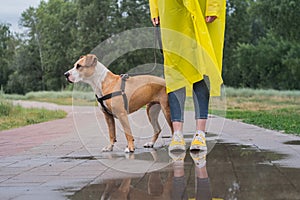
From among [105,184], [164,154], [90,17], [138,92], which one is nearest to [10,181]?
[105,184]

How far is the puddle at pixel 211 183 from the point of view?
9.64 ft

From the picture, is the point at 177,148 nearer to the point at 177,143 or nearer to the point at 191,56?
the point at 177,143

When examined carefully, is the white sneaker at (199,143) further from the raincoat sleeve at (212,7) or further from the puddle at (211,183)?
the raincoat sleeve at (212,7)

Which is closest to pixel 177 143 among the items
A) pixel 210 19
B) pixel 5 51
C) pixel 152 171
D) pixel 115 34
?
pixel 152 171

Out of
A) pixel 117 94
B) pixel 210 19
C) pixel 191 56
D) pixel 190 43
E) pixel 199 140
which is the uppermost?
pixel 210 19

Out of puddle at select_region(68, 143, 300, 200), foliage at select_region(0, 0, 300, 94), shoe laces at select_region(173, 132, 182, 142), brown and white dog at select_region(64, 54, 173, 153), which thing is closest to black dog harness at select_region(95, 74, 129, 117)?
brown and white dog at select_region(64, 54, 173, 153)

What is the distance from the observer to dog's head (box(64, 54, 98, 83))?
5.43 meters

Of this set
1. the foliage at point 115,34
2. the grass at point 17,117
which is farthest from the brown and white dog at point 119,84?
the foliage at point 115,34

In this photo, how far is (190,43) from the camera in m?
5.05

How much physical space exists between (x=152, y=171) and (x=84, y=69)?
1.95 m

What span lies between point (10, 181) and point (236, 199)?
5.90ft

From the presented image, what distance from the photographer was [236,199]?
277cm

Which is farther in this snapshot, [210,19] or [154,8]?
[154,8]

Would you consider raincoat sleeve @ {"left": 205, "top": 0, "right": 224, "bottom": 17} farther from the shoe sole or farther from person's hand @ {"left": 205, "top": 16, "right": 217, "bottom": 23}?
the shoe sole
